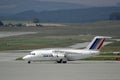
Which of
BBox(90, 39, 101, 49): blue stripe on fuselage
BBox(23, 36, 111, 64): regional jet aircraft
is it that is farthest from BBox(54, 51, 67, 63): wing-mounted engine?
BBox(90, 39, 101, 49): blue stripe on fuselage

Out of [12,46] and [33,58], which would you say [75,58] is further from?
[12,46]

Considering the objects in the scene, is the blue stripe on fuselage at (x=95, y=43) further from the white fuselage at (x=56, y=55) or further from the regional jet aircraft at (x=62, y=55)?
the white fuselage at (x=56, y=55)

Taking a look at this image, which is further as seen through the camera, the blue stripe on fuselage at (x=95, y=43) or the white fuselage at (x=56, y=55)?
the blue stripe on fuselage at (x=95, y=43)

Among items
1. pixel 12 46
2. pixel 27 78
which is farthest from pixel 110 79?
pixel 12 46

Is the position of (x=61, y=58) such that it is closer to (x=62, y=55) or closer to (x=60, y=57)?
(x=60, y=57)

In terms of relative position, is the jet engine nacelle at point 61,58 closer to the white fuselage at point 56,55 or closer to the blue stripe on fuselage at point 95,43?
the white fuselage at point 56,55

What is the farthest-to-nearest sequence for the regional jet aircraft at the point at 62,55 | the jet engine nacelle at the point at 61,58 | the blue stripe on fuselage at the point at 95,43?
the blue stripe on fuselage at the point at 95,43
the regional jet aircraft at the point at 62,55
the jet engine nacelle at the point at 61,58

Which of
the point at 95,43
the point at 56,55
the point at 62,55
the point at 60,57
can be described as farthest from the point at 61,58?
the point at 95,43

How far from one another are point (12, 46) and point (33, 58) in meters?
37.3

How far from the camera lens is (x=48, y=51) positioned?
218 ft

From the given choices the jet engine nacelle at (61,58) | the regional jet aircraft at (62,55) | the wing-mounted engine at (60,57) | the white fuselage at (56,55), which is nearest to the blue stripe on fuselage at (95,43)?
the regional jet aircraft at (62,55)

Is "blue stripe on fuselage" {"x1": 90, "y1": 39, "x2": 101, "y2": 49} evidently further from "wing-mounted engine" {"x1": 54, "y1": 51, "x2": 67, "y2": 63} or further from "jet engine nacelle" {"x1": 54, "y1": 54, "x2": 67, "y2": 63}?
"jet engine nacelle" {"x1": 54, "y1": 54, "x2": 67, "y2": 63}

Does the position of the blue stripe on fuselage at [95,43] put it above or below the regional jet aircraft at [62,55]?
above

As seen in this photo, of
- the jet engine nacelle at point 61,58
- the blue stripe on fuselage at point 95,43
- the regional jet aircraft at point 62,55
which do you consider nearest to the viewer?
the jet engine nacelle at point 61,58
